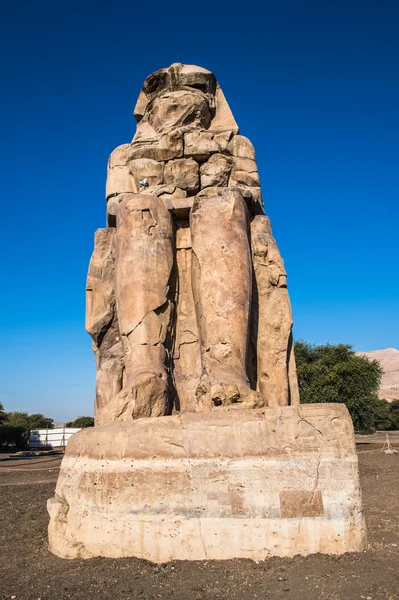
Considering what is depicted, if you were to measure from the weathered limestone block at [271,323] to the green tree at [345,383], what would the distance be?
16.3 metres

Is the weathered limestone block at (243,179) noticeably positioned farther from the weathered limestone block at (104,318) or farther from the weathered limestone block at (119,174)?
the weathered limestone block at (104,318)

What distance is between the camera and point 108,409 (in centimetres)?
352

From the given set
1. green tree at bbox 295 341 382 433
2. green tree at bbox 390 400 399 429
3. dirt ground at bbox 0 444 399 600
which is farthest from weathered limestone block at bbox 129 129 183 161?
green tree at bbox 390 400 399 429

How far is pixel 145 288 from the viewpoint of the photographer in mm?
4117

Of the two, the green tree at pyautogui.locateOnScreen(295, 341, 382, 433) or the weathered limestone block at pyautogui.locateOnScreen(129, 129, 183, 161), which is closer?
the weathered limestone block at pyautogui.locateOnScreen(129, 129, 183, 161)

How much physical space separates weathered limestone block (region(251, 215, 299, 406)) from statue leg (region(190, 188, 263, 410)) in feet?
1.26

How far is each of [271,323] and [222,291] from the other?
27.4 inches

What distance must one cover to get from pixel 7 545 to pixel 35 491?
12.6 ft

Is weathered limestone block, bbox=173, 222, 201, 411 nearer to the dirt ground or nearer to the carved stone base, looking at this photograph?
the carved stone base

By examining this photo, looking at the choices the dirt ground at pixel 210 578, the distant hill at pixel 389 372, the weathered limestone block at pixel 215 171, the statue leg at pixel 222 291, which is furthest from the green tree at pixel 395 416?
the dirt ground at pixel 210 578

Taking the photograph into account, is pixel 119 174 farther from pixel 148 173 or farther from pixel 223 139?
pixel 223 139

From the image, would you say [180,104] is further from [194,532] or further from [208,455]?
[194,532]

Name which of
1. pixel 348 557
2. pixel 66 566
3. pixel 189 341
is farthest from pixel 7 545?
pixel 348 557

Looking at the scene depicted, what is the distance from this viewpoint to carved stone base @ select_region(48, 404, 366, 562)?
9.43 feet
